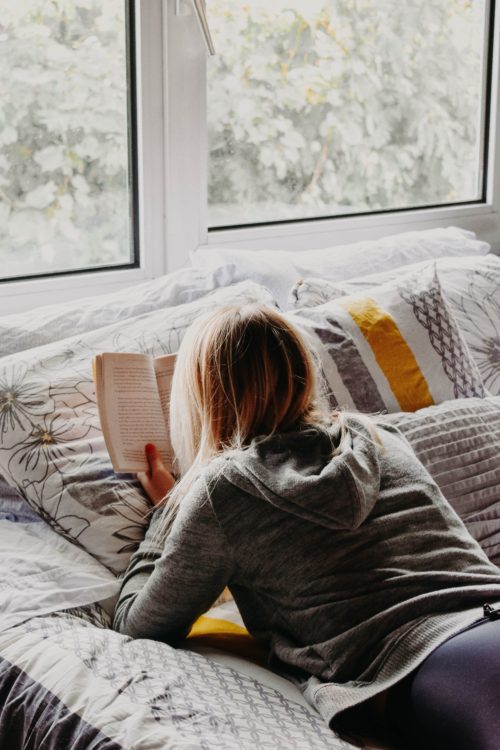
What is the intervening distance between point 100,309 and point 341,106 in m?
1.16

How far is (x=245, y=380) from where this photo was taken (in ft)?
4.48

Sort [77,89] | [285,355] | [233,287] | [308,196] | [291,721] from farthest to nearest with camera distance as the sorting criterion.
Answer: [308,196]
[77,89]
[233,287]
[285,355]
[291,721]

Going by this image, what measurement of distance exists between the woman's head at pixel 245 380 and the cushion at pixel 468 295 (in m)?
0.58

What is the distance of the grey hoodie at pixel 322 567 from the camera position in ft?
4.05

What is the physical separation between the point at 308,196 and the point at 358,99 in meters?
0.31

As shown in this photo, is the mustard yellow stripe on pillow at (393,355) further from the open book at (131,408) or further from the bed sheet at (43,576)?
the bed sheet at (43,576)

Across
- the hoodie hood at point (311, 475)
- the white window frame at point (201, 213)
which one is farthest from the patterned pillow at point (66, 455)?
the white window frame at point (201, 213)

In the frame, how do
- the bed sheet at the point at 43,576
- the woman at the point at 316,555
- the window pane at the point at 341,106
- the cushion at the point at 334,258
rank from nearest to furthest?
the woman at the point at 316,555
the bed sheet at the point at 43,576
the cushion at the point at 334,258
the window pane at the point at 341,106

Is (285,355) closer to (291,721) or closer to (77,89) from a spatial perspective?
(291,721)

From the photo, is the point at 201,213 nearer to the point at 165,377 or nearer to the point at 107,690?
the point at 165,377

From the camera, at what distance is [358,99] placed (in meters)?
2.74

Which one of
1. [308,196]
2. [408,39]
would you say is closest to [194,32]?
[308,196]

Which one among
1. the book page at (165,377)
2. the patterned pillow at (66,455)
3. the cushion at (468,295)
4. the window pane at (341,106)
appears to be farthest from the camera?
the window pane at (341,106)

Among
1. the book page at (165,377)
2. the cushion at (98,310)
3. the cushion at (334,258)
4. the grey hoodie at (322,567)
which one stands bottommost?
the grey hoodie at (322,567)
